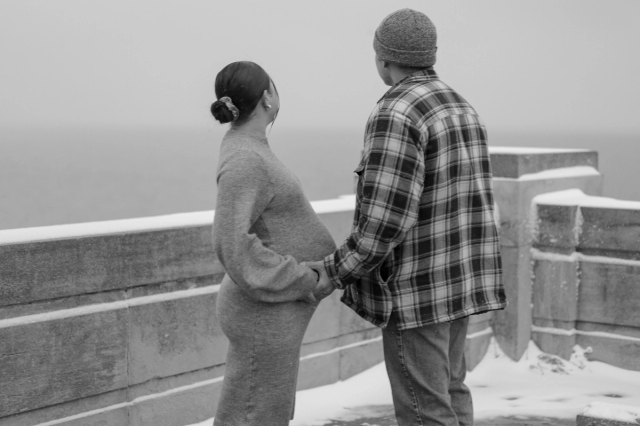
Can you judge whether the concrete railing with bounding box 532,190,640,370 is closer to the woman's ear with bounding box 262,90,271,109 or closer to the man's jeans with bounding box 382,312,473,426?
the man's jeans with bounding box 382,312,473,426

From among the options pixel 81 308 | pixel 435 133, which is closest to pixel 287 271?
pixel 435 133

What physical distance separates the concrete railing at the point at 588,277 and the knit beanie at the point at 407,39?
2.90m

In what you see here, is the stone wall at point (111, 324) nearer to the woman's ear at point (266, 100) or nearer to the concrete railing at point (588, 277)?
the woman's ear at point (266, 100)

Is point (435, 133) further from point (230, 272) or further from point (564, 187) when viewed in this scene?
point (564, 187)

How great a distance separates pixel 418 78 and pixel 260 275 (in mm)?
887

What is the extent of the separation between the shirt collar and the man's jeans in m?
0.81

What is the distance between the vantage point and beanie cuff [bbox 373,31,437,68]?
3.01 metres

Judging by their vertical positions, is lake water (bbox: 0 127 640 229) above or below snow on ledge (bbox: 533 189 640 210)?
below

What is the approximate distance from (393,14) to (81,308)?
2.00 m

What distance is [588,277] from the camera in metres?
5.61

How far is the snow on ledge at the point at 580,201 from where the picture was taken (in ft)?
18.0

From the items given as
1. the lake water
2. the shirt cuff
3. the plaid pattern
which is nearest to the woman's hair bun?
the plaid pattern

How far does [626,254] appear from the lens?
5.46 metres

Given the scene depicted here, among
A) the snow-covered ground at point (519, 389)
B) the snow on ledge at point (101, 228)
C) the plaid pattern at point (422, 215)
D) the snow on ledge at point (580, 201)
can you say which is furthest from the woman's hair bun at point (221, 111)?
the snow on ledge at point (580, 201)
